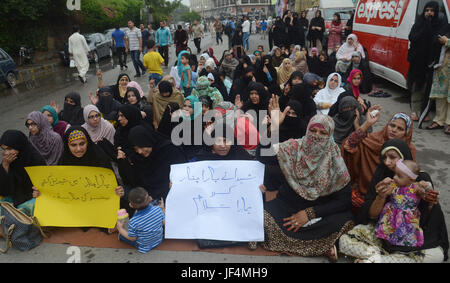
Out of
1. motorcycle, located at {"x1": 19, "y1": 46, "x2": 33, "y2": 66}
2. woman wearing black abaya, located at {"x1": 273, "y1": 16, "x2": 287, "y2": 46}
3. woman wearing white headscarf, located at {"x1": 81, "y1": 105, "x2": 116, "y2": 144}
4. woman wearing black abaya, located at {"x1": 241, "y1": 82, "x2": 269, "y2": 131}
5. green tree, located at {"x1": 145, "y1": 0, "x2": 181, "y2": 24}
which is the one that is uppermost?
green tree, located at {"x1": 145, "y1": 0, "x2": 181, "y2": 24}

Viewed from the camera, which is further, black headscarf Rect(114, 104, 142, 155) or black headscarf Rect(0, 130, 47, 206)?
black headscarf Rect(114, 104, 142, 155)

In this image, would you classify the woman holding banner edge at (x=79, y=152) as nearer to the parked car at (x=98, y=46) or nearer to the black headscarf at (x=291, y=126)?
the black headscarf at (x=291, y=126)

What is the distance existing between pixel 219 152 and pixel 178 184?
0.52 metres

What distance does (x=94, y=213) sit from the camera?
10.0 ft

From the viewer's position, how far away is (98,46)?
16281 mm

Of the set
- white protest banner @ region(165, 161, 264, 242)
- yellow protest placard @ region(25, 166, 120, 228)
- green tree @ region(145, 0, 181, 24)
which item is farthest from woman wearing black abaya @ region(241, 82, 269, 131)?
green tree @ region(145, 0, 181, 24)

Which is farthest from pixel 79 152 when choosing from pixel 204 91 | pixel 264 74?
pixel 264 74

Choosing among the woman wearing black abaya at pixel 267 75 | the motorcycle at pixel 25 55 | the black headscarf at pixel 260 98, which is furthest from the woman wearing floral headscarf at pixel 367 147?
the motorcycle at pixel 25 55

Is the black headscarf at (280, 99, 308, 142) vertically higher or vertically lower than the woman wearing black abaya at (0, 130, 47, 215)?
higher

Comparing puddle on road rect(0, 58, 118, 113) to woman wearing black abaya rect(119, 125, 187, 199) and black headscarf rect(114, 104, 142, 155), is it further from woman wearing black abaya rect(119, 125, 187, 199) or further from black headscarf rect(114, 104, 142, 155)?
woman wearing black abaya rect(119, 125, 187, 199)

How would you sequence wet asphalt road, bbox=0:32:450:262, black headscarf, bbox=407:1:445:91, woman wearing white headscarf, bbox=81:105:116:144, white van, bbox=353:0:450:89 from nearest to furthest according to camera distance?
wet asphalt road, bbox=0:32:450:262 < woman wearing white headscarf, bbox=81:105:116:144 < black headscarf, bbox=407:1:445:91 < white van, bbox=353:0:450:89

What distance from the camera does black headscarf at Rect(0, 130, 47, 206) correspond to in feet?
10.1

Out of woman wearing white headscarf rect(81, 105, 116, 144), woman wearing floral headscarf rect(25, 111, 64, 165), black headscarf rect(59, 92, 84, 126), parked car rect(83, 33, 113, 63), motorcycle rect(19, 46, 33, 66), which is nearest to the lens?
woman wearing floral headscarf rect(25, 111, 64, 165)

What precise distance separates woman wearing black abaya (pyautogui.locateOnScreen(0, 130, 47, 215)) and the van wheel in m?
9.48
